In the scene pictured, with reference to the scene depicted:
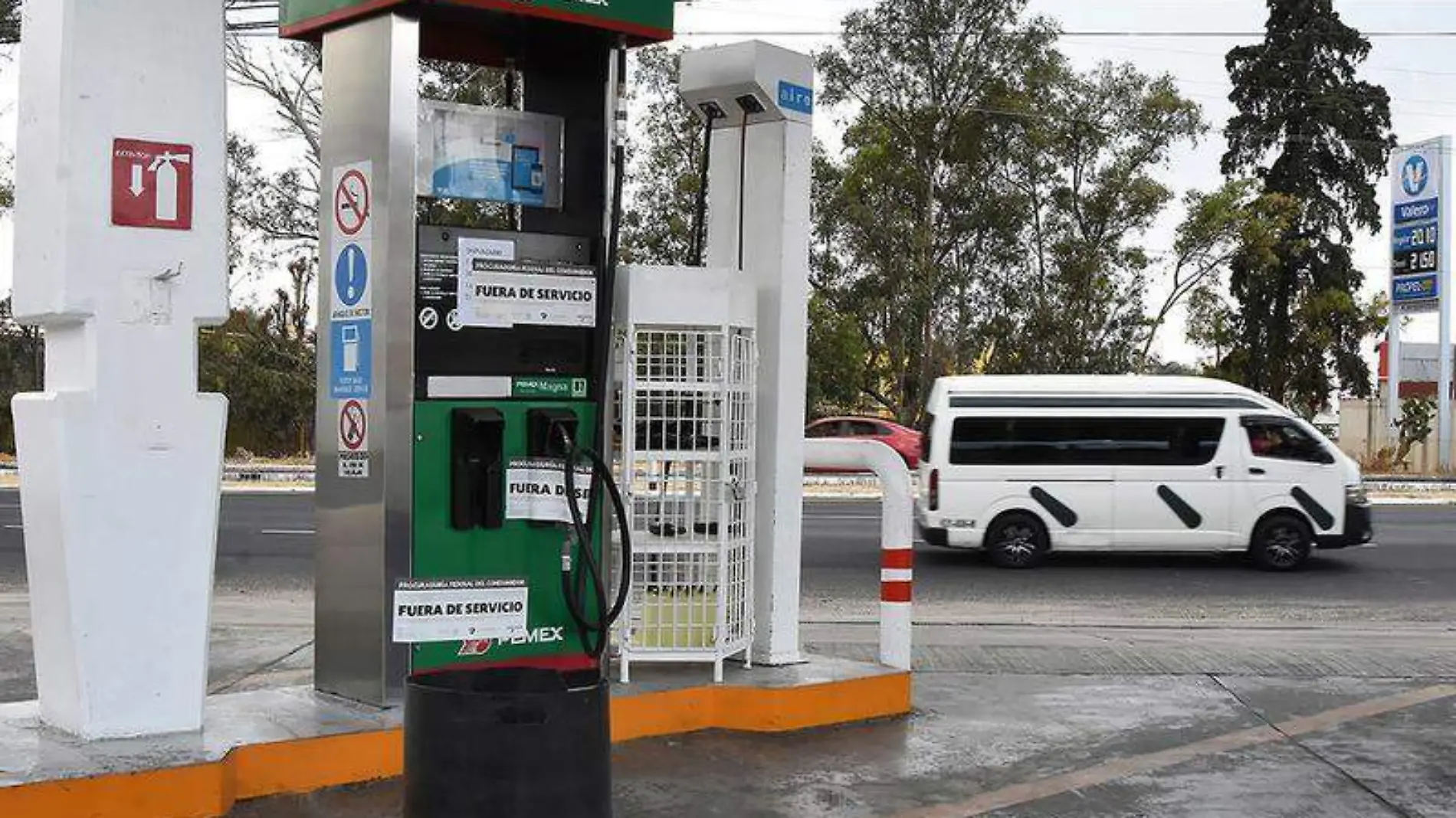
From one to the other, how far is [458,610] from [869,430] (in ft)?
93.3

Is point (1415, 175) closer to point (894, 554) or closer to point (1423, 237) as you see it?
point (1423, 237)

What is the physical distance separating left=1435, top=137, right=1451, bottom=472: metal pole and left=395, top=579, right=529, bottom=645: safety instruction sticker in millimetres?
38122

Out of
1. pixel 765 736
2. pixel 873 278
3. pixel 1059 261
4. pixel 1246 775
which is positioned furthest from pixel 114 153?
pixel 1059 261

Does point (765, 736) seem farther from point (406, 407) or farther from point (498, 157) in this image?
point (498, 157)

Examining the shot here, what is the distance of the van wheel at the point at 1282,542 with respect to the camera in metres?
17.0

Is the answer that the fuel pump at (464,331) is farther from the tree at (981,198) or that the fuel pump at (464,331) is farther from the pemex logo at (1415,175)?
the pemex logo at (1415,175)

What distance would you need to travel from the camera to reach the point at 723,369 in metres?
7.62

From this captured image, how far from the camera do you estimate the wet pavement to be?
20.2 ft

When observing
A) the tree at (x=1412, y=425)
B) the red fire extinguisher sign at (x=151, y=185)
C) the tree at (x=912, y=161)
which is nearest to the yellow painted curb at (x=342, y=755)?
the red fire extinguisher sign at (x=151, y=185)

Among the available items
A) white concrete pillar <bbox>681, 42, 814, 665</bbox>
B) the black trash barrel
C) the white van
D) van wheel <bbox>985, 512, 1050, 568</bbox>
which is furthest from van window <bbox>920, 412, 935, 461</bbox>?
the black trash barrel

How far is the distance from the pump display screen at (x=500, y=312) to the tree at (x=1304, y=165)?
136 ft

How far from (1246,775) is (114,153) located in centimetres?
528

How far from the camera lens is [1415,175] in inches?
1613

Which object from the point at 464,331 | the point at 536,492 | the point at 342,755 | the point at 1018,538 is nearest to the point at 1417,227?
the point at 1018,538
